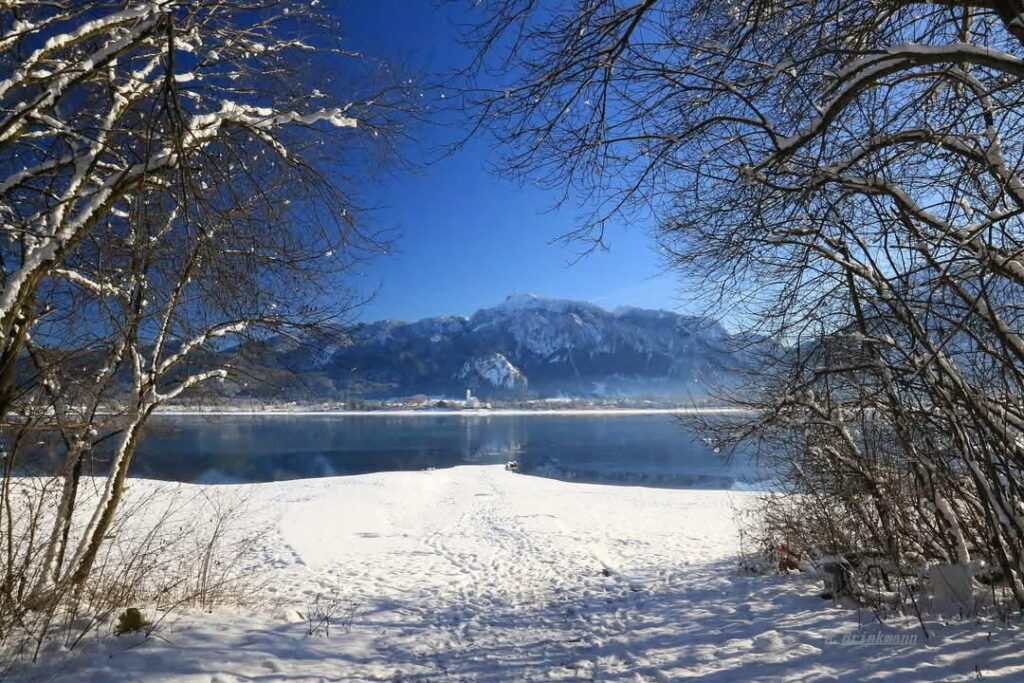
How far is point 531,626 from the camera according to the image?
5.69 m

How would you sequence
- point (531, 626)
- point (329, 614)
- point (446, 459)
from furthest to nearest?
point (446, 459) < point (329, 614) < point (531, 626)

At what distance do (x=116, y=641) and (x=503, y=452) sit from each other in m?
49.9

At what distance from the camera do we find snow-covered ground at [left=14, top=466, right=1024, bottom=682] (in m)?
3.55

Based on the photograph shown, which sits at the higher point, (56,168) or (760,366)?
(56,168)

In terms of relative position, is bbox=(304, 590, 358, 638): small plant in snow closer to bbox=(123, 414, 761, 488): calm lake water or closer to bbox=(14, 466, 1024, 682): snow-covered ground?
bbox=(14, 466, 1024, 682): snow-covered ground

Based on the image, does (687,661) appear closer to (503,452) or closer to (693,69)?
(693,69)

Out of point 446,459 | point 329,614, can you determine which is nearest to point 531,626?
point 329,614

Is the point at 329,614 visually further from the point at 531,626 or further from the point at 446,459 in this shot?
the point at 446,459

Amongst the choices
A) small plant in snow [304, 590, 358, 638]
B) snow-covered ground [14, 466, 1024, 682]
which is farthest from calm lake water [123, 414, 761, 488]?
small plant in snow [304, 590, 358, 638]

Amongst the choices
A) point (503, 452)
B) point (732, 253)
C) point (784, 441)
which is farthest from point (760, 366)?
point (503, 452)

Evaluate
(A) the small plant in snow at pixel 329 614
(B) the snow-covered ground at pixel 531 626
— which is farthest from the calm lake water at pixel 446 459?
(A) the small plant in snow at pixel 329 614

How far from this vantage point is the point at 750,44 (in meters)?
3.17

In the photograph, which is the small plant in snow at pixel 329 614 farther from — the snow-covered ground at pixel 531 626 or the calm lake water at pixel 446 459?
the calm lake water at pixel 446 459

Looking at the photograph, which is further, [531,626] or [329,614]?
[329,614]
